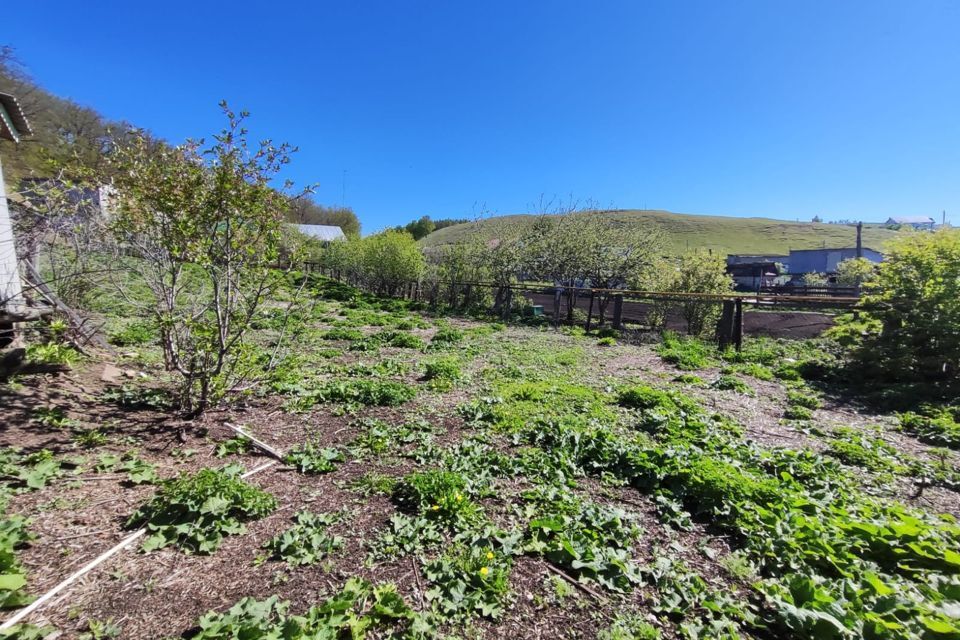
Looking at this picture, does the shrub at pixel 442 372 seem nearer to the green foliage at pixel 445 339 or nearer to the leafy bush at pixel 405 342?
the leafy bush at pixel 405 342

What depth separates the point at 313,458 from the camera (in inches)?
148

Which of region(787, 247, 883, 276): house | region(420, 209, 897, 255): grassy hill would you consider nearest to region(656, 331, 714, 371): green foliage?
region(420, 209, 897, 255): grassy hill

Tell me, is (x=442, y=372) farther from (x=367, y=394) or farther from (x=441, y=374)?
(x=367, y=394)

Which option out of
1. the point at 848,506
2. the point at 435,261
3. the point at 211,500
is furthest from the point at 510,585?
the point at 435,261

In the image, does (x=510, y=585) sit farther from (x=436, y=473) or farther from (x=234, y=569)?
(x=234, y=569)

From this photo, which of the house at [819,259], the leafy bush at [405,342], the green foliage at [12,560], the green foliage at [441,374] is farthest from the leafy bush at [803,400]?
the house at [819,259]

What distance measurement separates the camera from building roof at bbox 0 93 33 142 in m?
5.28

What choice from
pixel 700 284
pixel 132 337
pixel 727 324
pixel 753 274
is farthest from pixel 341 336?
pixel 753 274

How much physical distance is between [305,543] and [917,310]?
31.4 feet

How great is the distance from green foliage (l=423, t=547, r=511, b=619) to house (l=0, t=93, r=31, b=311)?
5954mm

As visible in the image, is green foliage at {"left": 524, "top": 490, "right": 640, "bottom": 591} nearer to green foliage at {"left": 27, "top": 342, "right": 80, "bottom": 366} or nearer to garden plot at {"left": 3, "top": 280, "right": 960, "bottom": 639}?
garden plot at {"left": 3, "top": 280, "right": 960, "bottom": 639}

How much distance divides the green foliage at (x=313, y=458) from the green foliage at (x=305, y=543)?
0.78 metres

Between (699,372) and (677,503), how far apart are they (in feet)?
18.6

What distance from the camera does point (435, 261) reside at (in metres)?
22.1
